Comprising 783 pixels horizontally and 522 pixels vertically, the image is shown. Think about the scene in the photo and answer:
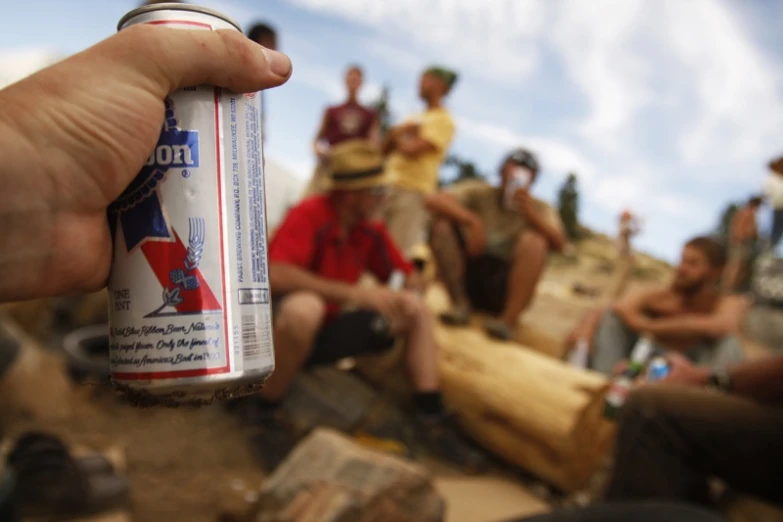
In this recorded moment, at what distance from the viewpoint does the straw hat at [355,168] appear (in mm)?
3600

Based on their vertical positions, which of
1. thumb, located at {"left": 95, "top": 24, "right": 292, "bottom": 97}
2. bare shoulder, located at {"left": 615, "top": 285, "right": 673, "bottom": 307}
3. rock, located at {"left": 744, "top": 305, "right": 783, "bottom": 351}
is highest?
thumb, located at {"left": 95, "top": 24, "right": 292, "bottom": 97}

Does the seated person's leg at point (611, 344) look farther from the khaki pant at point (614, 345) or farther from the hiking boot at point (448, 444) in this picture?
the hiking boot at point (448, 444)

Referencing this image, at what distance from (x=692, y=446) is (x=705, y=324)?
7.34 feet

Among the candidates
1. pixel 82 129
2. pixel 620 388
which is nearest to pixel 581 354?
pixel 620 388

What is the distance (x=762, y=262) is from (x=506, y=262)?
482 cm

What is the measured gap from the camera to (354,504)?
2.21m

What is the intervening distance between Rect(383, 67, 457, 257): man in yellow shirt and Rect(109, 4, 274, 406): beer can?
4.46 meters

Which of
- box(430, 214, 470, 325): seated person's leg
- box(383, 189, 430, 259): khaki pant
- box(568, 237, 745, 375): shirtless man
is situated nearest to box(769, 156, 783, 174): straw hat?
box(568, 237, 745, 375): shirtless man

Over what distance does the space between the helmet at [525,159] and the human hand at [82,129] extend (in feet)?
13.7

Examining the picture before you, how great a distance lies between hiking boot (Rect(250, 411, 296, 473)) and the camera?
326 centimetres

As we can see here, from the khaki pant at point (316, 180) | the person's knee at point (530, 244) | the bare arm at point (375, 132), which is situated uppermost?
the bare arm at point (375, 132)

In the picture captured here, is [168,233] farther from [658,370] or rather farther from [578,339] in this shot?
[578,339]

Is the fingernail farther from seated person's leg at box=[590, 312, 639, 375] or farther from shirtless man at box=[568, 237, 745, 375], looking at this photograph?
seated person's leg at box=[590, 312, 639, 375]

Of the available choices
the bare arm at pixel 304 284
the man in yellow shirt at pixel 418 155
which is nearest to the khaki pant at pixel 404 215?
the man in yellow shirt at pixel 418 155
